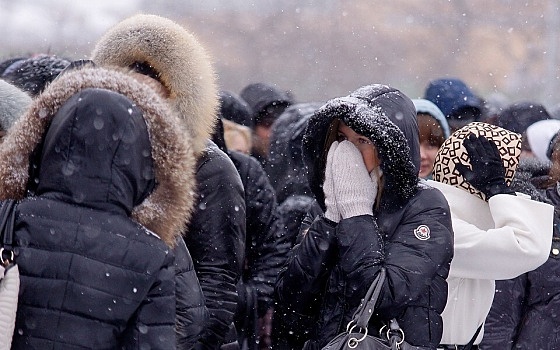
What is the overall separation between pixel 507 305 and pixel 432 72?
28.7ft

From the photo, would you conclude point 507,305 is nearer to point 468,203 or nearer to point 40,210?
point 468,203

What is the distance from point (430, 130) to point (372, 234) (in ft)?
7.12

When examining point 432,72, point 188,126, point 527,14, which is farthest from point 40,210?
point 527,14

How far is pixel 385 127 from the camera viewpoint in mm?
3488

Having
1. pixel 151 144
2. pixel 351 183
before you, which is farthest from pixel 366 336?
pixel 151 144

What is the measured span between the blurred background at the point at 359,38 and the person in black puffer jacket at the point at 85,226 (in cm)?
890

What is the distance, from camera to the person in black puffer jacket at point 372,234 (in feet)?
11.2

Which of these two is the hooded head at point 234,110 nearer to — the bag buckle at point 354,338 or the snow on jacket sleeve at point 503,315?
the snow on jacket sleeve at point 503,315

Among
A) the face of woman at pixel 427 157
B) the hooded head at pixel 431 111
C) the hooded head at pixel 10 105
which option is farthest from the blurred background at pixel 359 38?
the hooded head at pixel 10 105

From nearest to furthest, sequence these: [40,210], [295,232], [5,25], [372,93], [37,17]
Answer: [40,210], [372,93], [295,232], [5,25], [37,17]

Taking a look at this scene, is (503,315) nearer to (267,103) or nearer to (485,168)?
(485,168)

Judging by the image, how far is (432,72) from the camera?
43.5 ft

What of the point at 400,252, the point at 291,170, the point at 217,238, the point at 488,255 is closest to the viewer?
the point at 400,252

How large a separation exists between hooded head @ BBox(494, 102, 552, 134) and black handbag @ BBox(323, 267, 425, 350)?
421cm
